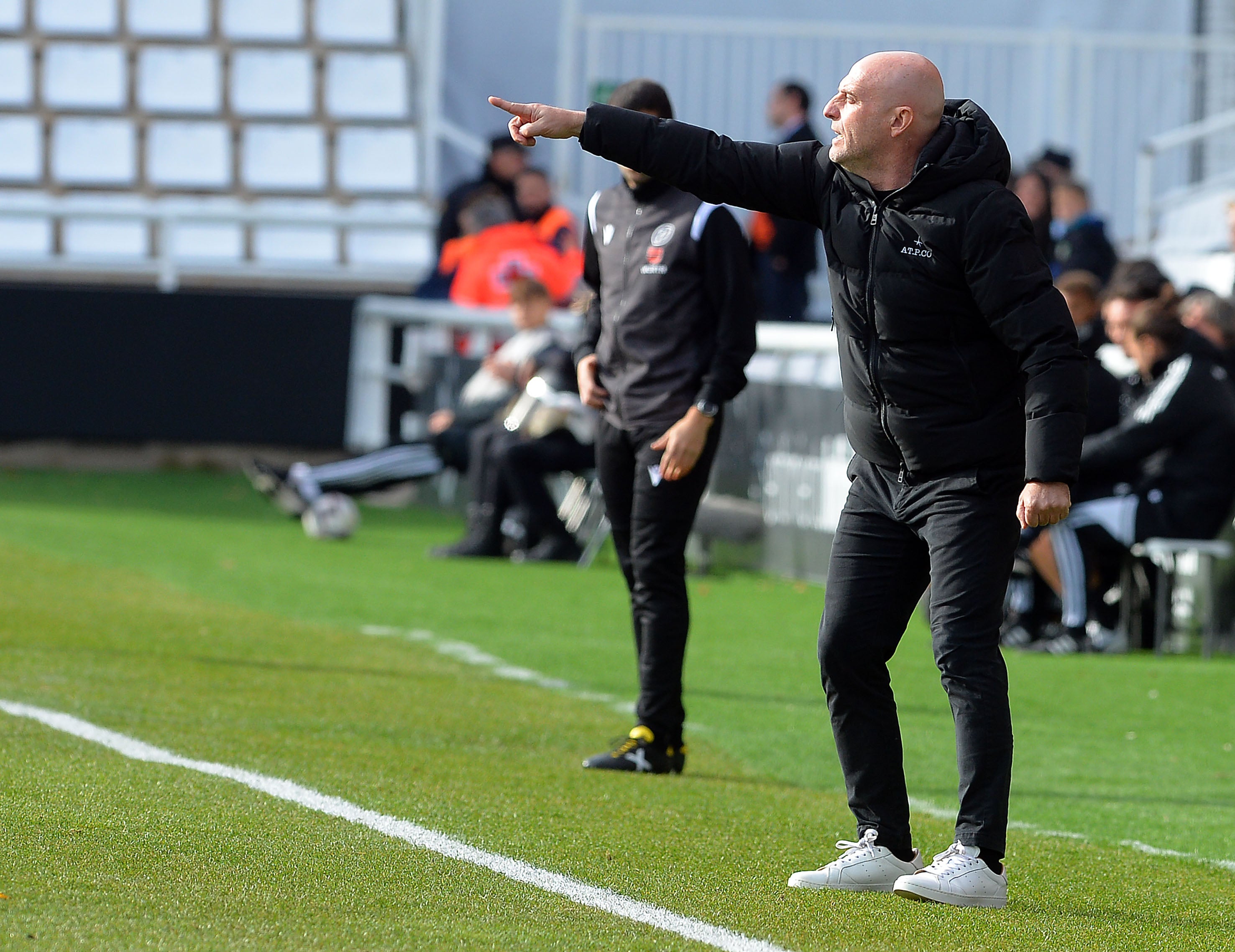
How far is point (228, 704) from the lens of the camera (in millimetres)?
6711

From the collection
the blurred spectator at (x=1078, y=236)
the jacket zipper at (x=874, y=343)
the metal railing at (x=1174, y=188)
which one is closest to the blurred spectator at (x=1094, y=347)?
the blurred spectator at (x=1078, y=236)

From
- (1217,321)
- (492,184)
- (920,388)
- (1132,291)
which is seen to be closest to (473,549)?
(1132,291)

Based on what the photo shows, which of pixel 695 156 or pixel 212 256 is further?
pixel 212 256

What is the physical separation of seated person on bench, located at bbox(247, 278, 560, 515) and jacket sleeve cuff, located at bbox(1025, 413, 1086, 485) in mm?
8868

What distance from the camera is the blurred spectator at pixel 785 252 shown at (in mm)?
14969

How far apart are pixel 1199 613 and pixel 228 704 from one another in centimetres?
532

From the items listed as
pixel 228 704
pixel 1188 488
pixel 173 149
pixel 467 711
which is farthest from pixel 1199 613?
pixel 173 149

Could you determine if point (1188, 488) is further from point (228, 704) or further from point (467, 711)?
point (228, 704)

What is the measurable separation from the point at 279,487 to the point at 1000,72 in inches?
372

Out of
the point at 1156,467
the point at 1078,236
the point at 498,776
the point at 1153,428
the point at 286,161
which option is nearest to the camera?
the point at 498,776

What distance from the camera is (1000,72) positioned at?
19.5 m

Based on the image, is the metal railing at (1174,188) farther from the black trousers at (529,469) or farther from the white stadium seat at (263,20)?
the white stadium seat at (263,20)

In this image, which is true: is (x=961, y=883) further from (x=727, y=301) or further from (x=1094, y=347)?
(x=1094, y=347)

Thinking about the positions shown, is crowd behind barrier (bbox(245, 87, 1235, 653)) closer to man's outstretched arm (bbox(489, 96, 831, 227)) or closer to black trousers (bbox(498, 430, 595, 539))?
black trousers (bbox(498, 430, 595, 539))
